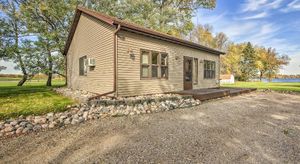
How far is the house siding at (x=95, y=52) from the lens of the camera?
26.1 feet

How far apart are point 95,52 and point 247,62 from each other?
40.9 meters

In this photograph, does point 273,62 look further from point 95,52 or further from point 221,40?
point 95,52

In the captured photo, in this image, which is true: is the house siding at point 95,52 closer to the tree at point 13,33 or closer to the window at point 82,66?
the window at point 82,66

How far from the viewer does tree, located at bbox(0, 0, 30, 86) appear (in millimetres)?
16122

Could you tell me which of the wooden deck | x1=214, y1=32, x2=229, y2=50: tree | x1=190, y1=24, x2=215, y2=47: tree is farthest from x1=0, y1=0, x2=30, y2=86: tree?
x1=214, y1=32, x2=229, y2=50: tree

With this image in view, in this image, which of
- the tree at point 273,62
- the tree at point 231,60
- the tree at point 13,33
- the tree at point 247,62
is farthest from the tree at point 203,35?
the tree at point 13,33

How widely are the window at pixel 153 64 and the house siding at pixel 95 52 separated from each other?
1.58 m

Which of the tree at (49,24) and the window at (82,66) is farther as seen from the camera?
the tree at (49,24)

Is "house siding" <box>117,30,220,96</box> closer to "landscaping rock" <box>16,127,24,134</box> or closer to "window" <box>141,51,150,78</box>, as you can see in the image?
"window" <box>141,51,150,78</box>

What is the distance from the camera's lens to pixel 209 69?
13.4 metres

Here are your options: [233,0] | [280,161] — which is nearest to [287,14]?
[233,0]

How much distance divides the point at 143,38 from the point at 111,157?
6.34 metres

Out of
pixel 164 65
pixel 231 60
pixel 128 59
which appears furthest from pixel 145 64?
pixel 231 60

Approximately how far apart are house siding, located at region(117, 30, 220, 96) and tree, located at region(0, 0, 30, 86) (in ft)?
43.8
